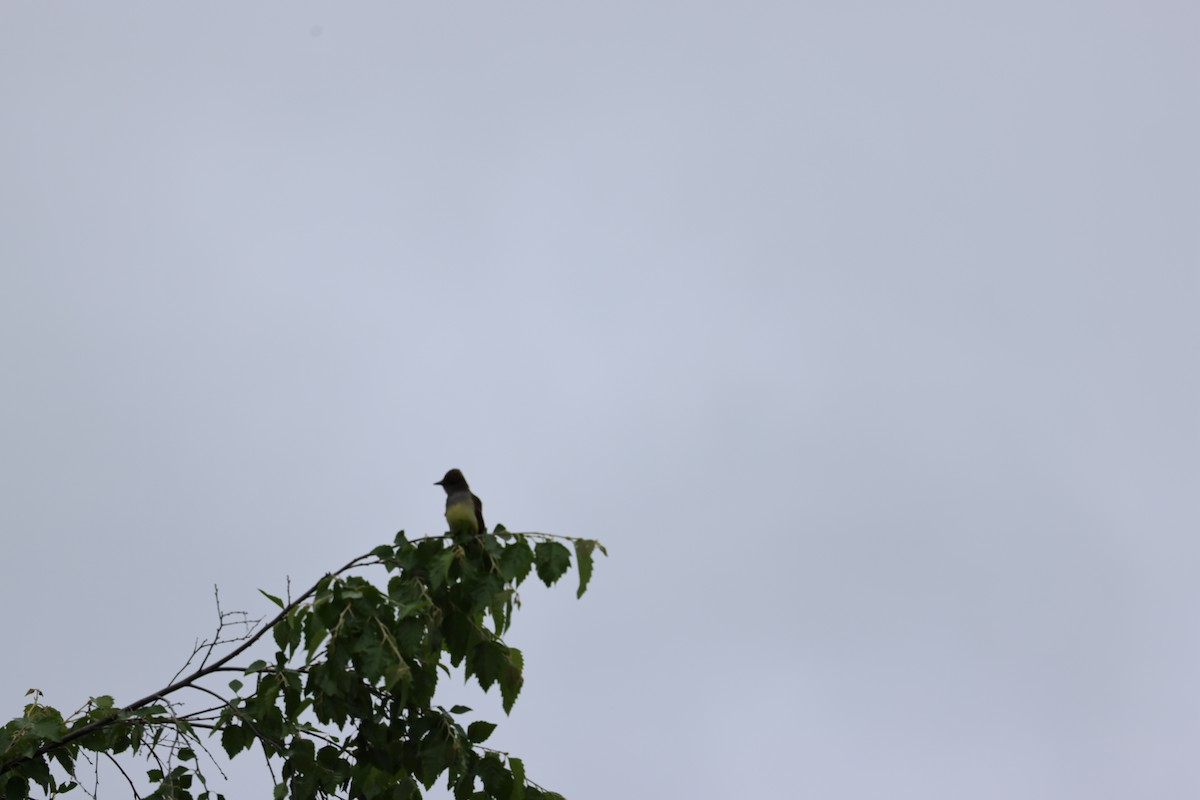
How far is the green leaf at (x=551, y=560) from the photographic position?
6445mm

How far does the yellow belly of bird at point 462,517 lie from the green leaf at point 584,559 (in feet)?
5.48

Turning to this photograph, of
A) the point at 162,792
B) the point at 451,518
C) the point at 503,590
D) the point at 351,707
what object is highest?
the point at 451,518

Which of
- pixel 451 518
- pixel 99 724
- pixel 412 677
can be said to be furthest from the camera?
pixel 451 518

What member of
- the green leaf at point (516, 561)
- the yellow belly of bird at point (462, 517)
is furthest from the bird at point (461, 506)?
the green leaf at point (516, 561)

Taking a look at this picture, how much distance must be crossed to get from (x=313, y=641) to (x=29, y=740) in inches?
73.3

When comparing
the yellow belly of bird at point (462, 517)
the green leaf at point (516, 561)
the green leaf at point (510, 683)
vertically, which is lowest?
the green leaf at point (510, 683)

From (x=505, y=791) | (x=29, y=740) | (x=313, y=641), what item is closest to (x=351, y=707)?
(x=313, y=641)

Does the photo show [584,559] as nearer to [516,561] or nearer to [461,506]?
[516,561]

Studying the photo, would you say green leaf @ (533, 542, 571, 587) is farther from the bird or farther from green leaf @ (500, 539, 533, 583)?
the bird

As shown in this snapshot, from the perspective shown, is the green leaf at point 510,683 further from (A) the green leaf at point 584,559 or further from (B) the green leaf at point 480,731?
(A) the green leaf at point 584,559

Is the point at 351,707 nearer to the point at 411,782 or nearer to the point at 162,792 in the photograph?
the point at 411,782

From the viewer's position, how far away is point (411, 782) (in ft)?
21.3

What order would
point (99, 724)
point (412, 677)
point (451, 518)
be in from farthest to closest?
point (451, 518) → point (99, 724) → point (412, 677)

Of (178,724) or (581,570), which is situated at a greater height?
(581,570)
